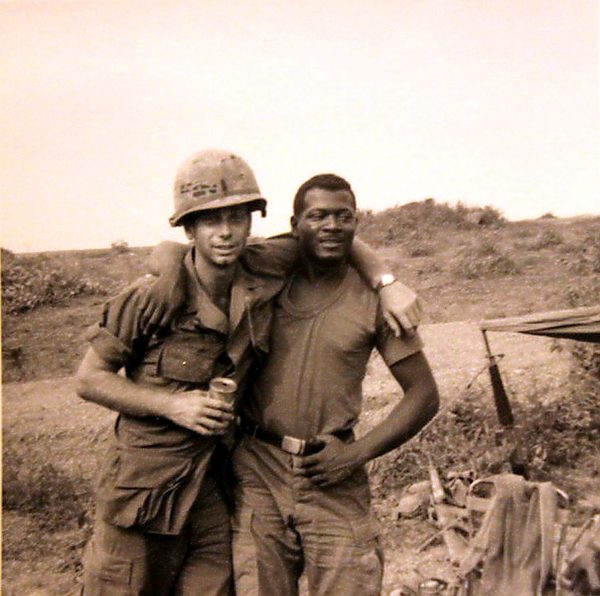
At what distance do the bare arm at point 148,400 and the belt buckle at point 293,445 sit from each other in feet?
0.60

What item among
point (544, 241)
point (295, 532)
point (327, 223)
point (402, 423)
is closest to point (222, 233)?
point (327, 223)

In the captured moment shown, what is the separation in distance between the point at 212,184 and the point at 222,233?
12 cm

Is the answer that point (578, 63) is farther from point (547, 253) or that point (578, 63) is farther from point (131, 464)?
point (547, 253)

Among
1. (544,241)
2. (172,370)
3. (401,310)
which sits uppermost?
(401,310)

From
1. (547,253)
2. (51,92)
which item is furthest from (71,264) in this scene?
(547,253)

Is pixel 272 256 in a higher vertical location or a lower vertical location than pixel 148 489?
higher

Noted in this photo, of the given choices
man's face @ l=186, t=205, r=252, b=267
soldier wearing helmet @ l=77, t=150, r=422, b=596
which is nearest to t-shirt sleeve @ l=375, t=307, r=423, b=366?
soldier wearing helmet @ l=77, t=150, r=422, b=596

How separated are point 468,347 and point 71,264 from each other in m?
3.84

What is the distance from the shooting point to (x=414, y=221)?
1036 centimetres

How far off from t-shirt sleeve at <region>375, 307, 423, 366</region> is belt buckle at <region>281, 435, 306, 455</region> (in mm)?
295

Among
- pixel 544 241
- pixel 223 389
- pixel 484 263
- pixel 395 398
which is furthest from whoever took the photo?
pixel 484 263

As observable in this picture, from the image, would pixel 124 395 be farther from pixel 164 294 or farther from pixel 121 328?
pixel 164 294

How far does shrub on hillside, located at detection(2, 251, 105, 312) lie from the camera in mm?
4995

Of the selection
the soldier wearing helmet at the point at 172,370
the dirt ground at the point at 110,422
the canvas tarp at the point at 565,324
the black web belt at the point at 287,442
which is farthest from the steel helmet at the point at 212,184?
the canvas tarp at the point at 565,324
